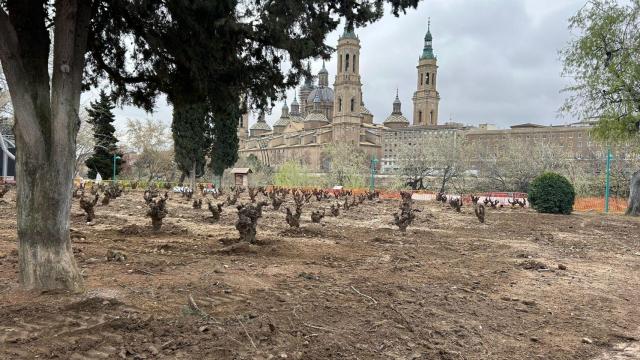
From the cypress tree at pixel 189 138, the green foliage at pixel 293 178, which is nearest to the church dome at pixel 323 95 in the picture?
the green foliage at pixel 293 178

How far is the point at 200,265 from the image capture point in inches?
214

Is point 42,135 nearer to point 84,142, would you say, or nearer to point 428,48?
point 84,142

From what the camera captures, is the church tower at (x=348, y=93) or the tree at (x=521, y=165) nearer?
the tree at (x=521, y=165)

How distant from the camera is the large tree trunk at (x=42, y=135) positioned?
371 cm

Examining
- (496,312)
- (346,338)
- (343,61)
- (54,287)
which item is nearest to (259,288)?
(346,338)

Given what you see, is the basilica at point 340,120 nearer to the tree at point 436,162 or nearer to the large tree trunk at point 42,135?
the tree at point 436,162

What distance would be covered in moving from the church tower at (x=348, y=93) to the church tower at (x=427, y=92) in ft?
62.9

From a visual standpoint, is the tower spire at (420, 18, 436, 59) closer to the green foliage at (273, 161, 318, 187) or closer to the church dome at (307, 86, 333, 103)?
the church dome at (307, 86, 333, 103)

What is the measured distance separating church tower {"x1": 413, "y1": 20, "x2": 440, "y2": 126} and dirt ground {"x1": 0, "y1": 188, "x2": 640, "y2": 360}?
317 feet

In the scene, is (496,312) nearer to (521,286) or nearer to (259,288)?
(521,286)

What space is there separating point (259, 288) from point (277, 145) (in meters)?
97.3

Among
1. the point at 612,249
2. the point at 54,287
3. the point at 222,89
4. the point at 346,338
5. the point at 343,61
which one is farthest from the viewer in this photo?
the point at 343,61

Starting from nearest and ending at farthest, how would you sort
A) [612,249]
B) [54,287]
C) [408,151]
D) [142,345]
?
[142,345] < [54,287] < [612,249] < [408,151]

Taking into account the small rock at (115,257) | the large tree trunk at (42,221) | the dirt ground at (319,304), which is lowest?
the dirt ground at (319,304)
